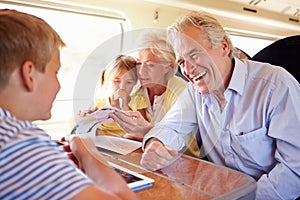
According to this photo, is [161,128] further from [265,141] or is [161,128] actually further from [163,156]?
[265,141]

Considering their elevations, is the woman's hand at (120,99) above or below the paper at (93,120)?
above

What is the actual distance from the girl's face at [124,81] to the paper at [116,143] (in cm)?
26

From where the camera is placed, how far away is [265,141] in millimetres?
1231

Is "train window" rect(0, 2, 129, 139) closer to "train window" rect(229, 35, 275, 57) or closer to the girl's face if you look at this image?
the girl's face

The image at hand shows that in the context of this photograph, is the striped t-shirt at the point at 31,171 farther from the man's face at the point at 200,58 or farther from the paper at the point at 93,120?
the man's face at the point at 200,58

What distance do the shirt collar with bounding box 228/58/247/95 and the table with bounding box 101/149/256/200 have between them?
0.32 m

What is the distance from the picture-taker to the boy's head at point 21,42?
57cm

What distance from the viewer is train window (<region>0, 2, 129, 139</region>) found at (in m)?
1.67

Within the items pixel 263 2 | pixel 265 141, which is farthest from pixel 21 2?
pixel 263 2

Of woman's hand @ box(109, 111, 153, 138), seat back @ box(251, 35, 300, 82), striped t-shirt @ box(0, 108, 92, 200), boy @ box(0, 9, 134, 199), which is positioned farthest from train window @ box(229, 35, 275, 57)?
striped t-shirt @ box(0, 108, 92, 200)

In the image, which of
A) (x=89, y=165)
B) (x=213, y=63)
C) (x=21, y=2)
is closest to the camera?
(x=89, y=165)

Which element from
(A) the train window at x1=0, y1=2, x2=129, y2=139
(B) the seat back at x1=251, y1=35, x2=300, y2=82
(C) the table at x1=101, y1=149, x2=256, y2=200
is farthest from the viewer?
(A) the train window at x1=0, y1=2, x2=129, y2=139

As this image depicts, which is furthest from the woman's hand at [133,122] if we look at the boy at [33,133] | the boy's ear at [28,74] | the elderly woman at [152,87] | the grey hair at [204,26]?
the boy's ear at [28,74]

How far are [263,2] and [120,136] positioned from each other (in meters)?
Result: 1.97
